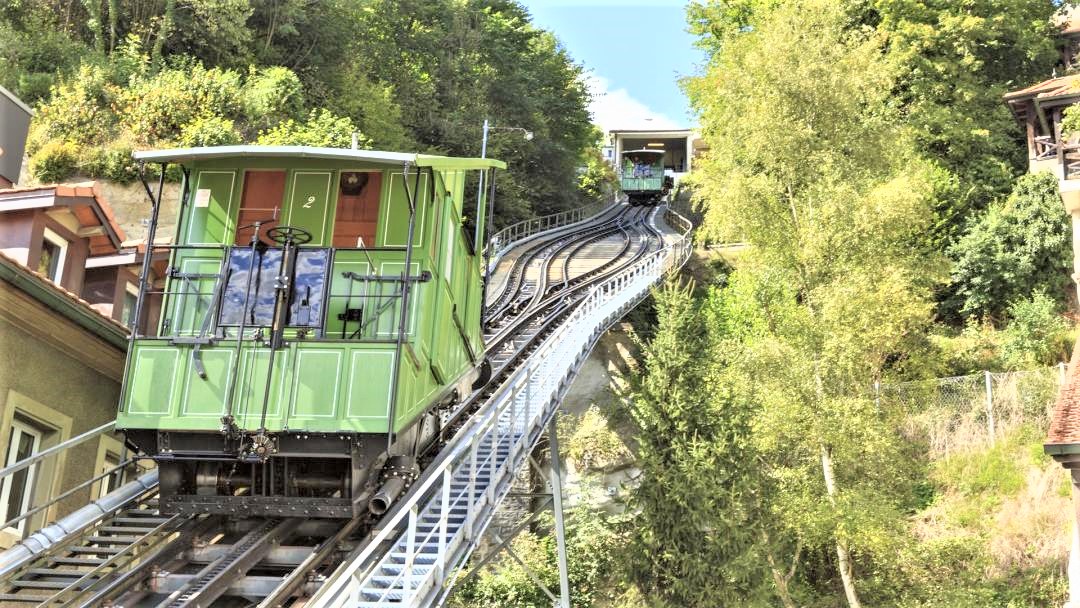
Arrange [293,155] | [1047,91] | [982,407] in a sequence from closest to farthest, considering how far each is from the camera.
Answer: [293,155] → [982,407] → [1047,91]

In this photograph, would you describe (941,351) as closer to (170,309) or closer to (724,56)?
(724,56)

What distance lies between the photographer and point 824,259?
2067 cm

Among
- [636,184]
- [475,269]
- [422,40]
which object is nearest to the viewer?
[475,269]

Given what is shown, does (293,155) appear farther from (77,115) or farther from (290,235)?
(77,115)

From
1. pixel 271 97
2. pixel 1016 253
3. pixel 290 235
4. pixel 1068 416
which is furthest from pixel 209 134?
pixel 1068 416

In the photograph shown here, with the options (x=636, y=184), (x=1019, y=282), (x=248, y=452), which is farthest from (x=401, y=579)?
(x=636, y=184)

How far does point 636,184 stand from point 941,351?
120 feet

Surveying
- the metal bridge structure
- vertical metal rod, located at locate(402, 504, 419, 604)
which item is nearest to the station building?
the metal bridge structure

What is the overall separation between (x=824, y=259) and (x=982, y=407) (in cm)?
559

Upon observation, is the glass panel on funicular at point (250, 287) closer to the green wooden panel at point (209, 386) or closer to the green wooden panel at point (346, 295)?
the green wooden panel at point (209, 386)

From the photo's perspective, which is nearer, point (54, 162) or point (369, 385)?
point (369, 385)

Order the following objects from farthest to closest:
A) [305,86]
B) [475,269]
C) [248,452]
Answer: [305,86] → [475,269] → [248,452]

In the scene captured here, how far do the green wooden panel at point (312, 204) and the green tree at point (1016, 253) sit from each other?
21175 mm

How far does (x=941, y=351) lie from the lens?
81.7 feet
